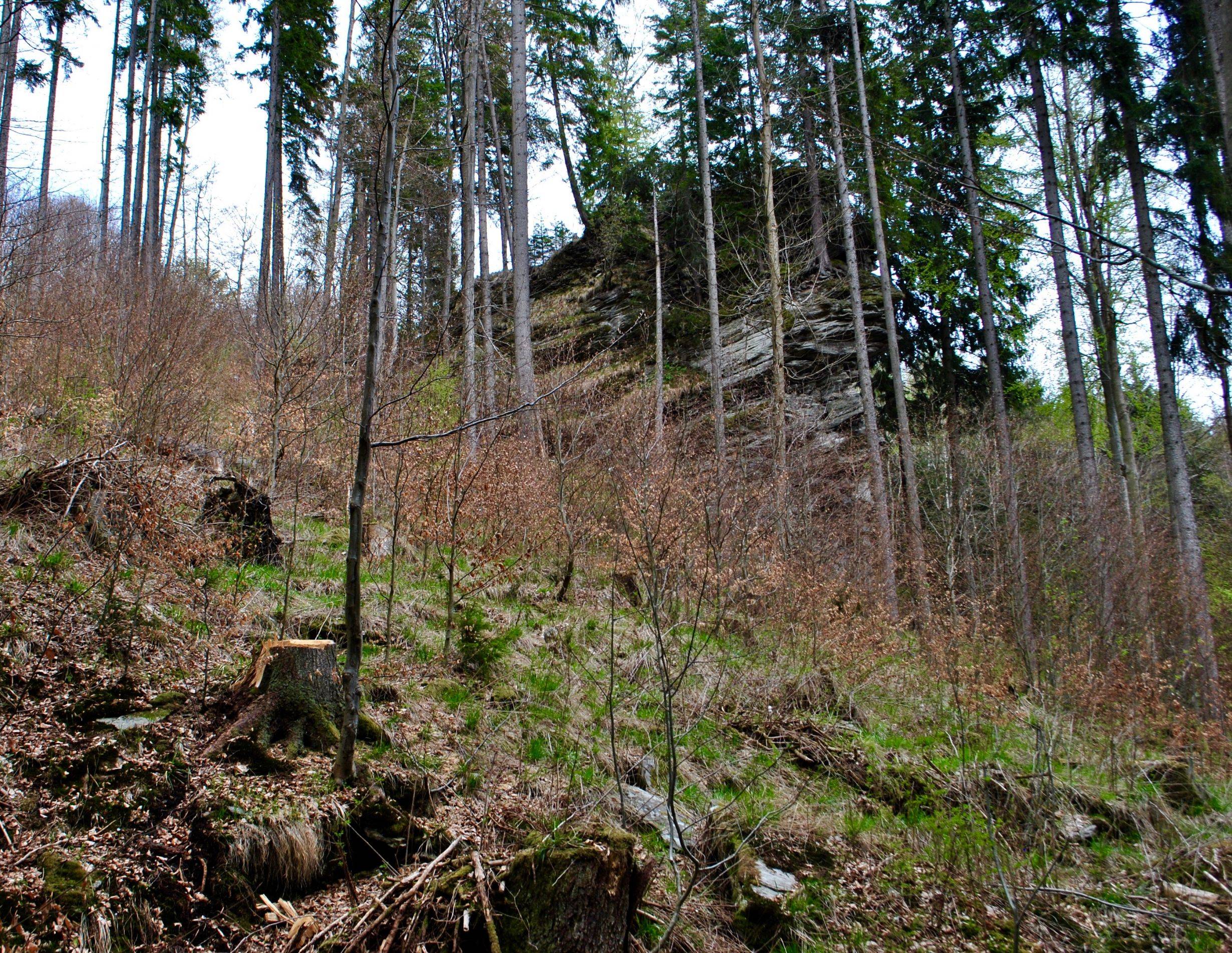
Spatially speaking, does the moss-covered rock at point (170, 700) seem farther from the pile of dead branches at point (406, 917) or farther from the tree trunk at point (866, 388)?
the tree trunk at point (866, 388)

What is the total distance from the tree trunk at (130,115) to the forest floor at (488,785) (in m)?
17.1

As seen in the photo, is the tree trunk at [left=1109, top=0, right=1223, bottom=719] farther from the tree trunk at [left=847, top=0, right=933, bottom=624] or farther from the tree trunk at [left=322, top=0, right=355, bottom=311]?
the tree trunk at [left=322, top=0, right=355, bottom=311]

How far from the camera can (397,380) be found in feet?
27.6

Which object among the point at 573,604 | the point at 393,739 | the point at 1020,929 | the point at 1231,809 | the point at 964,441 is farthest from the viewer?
the point at 964,441

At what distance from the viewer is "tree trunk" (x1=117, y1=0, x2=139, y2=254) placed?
18234mm

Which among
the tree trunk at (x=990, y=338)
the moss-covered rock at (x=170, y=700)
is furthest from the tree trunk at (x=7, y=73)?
the tree trunk at (x=990, y=338)

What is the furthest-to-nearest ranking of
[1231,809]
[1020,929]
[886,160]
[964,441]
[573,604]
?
[886,160]
[964,441]
[573,604]
[1231,809]
[1020,929]

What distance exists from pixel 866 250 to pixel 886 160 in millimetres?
2778

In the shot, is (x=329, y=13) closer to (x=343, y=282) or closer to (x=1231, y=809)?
(x=343, y=282)

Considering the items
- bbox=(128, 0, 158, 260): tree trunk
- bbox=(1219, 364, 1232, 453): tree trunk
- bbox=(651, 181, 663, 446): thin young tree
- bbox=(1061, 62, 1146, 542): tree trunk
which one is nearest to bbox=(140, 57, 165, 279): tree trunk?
bbox=(128, 0, 158, 260): tree trunk

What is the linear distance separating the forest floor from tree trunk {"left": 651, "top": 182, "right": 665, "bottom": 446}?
6.74 metres

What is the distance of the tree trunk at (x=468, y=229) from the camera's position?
512 cm

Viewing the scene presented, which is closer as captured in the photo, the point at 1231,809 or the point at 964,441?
the point at 1231,809

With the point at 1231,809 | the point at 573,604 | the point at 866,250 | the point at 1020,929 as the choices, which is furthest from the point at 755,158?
the point at 1020,929
